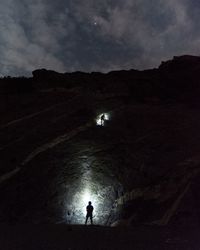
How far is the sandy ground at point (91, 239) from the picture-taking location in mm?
21781

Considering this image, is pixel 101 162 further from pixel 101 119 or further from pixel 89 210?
pixel 101 119

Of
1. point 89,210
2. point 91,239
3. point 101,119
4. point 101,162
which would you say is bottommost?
point 91,239

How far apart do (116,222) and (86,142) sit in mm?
10637

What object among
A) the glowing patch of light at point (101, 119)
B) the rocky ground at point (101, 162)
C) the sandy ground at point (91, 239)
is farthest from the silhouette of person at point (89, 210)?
the glowing patch of light at point (101, 119)

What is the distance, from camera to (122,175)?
134 feet

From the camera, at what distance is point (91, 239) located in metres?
24.6

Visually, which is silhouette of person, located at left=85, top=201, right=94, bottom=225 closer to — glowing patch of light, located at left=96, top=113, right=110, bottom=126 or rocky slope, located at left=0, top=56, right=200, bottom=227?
rocky slope, located at left=0, top=56, right=200, bottom=227

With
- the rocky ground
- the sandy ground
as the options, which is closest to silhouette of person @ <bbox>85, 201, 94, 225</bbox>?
the rocky ground

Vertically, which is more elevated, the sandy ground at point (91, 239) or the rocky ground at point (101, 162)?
the rocky ground at point (101, 162)

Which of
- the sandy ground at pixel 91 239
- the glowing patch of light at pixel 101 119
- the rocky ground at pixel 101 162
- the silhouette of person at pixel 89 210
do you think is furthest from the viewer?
the glowing patch of light at pixel 101 119

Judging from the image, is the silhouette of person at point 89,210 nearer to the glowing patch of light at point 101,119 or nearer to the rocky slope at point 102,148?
the rocky slope at point 102,148

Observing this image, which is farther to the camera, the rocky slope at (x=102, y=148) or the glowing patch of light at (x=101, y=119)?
the glowing patch of light at (x=101, y=119)

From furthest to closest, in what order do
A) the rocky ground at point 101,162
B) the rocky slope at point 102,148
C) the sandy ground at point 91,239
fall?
the rocky slope at point 102,148
the rocky ground at point 101,162
the sandy ground at point 91,239

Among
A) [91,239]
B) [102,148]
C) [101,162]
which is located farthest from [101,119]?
[91,239]
